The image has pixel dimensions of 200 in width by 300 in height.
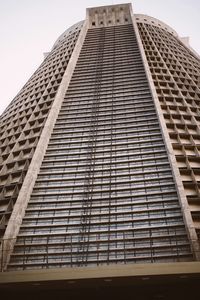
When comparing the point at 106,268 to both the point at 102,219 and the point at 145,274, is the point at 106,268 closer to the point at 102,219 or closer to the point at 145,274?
the point at 145,274

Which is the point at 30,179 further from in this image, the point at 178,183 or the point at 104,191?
the point at 178,183

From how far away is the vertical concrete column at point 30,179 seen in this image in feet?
31.4

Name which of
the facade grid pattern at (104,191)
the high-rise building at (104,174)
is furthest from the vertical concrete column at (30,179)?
the facade grid pattern at (104,191)

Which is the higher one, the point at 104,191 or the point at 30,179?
the point at 30,179

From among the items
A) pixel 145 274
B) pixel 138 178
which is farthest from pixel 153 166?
pixel 145 274

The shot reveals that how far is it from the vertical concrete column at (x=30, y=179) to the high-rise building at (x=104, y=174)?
0.04 m

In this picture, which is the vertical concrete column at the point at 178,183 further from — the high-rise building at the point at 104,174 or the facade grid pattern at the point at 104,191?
the facade grid pattern at the point at 104,191

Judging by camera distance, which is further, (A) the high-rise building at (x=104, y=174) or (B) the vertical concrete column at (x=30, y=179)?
(B) the vertical concrete column at (x=30, y=179)

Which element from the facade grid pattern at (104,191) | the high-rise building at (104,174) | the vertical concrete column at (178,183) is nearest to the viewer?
the vertical concrete column at (178,183)

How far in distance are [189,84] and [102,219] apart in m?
10.5

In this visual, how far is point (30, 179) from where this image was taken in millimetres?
11969

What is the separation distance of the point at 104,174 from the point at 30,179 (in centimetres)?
256

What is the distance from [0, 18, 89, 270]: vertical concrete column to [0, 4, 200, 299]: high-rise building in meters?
0.04

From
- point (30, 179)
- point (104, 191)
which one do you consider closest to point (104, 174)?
point (104, 191)
